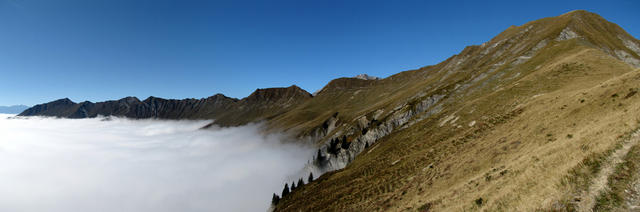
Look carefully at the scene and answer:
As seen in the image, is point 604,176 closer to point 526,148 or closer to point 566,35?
point 526,148

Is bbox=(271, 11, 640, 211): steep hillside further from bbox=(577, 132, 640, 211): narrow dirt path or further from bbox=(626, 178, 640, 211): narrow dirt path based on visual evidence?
bbox=(626, 178, 640, 211): narrow dirt path

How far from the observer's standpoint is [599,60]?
54.8 m

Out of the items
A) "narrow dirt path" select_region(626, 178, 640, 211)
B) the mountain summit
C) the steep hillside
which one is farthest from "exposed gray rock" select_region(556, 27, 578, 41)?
"narrow dirt path" select_region(626, 178, 640, 211)

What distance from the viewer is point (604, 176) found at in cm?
1348

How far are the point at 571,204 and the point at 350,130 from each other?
137645 mm

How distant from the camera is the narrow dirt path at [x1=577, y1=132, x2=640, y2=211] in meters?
12.6

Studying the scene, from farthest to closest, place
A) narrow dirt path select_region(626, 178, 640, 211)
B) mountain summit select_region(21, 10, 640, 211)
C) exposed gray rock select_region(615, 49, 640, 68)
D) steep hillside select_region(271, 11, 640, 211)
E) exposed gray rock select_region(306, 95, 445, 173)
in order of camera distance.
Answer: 1. exposed gray rock select_region(306, 95, 445, 173)
2. exposed gray rock select_region(615, 49, 640, 68)
3. steep hillside select_region(271, 11, 640, 211)
4. mountain summit select_region(21, 10, 640, 211)
5. narrow dirt path select_region(626, 178, 640, 211)

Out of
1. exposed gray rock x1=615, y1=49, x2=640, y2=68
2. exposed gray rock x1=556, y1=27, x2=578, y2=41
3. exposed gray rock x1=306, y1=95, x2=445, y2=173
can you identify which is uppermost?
exposed gray rock x1=556, y1=27, x2=578, y2=41

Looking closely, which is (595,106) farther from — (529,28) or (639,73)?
(529,28)

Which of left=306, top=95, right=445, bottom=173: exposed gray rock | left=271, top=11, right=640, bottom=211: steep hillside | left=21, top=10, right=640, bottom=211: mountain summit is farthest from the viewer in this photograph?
left=306, top=95, right=445, bottom=173: exposed gray rock

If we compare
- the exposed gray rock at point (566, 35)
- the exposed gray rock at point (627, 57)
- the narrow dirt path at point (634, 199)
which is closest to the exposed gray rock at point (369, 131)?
the exposed gray rock at point (566, 35)

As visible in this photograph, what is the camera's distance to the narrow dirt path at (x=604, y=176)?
12.6 meters

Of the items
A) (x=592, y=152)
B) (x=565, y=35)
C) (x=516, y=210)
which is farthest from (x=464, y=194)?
(x=565, y=35)

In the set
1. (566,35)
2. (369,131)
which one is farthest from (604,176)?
(566,35)
